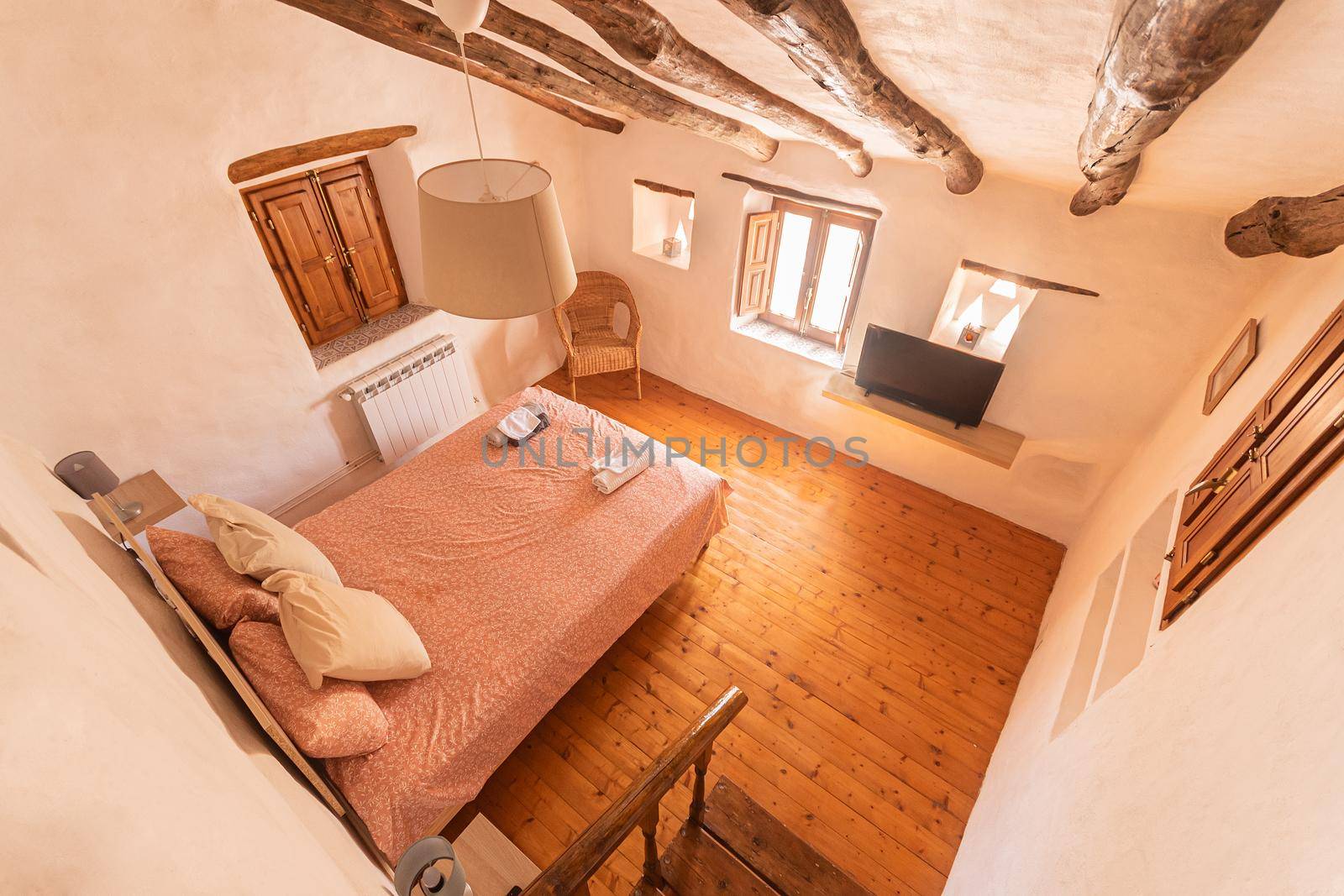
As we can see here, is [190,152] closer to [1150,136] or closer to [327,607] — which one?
[327,607]

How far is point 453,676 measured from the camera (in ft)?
7.37

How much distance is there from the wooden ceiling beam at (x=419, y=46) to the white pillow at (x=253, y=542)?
2007 millimetres

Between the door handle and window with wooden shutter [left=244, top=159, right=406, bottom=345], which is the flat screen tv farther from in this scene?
window with wooden shutter [left=244, top=159, right=406, bottom=345]

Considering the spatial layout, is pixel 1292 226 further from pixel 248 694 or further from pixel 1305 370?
pixel 248 694

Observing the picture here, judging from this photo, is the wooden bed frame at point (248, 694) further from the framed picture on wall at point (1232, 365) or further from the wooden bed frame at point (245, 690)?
the framed picture on wall at point (1232, 365)

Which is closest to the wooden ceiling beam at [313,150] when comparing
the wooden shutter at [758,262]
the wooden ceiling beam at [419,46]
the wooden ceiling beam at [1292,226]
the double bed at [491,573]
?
the wooden ceiling beam at [419,46]

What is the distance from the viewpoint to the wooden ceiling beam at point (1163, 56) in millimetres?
924

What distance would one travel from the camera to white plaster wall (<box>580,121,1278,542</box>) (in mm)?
2848

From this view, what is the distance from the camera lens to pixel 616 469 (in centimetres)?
315

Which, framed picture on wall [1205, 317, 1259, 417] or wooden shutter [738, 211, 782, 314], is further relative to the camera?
wooden shutter [738, 211, 782, 314]

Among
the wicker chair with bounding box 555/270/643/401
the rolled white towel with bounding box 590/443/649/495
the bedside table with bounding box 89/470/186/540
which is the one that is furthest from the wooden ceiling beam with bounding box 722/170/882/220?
the bedside table with bounding box 89/470/186/540

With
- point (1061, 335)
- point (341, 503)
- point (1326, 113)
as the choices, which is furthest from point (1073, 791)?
point (341, 503)

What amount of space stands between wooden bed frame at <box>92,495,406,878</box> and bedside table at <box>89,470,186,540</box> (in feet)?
1.56

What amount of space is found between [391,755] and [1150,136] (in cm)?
291
